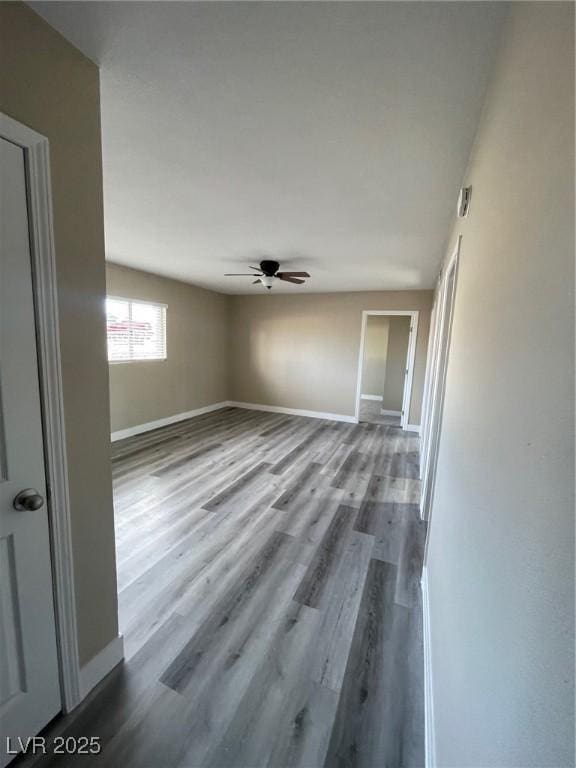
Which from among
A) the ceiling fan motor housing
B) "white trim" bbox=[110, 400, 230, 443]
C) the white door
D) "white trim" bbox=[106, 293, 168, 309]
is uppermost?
the ceiling fan motor housing

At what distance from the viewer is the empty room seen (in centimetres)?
55

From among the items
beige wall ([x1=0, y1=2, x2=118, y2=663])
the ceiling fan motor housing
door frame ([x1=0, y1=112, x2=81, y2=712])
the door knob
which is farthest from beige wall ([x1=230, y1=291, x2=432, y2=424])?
the door knob

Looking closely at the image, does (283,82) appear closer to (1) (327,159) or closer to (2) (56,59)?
(1) (327,159)

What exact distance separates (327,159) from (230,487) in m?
2.77

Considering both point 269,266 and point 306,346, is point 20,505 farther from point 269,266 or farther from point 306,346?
point 306,346

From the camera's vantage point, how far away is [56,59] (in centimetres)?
103

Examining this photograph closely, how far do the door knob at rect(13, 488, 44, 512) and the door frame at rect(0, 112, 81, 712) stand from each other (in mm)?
64

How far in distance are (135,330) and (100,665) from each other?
4083 mm

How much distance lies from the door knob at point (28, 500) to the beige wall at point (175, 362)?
3484 mm

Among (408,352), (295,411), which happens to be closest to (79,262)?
(408,352)

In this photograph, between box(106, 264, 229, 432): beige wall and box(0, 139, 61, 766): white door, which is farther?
box(106, 264, 229, 432): beige wall

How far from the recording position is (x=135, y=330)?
14.9ft

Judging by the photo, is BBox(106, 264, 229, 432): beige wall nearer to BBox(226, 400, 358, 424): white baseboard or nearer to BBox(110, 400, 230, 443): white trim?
BBox(110, 400, 230, 443): white trim

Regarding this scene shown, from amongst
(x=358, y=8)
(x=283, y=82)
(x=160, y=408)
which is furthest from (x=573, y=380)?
(x=160, y=408)
